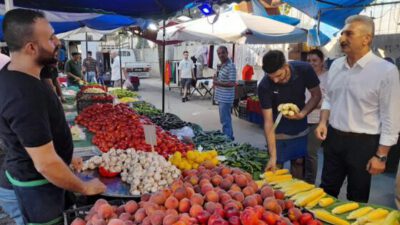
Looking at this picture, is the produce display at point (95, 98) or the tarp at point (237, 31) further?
the tarp at point (237, 31)

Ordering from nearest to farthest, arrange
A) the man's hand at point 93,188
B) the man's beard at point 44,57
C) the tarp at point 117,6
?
1. the man's beard at point 44,57
2. the man's hand at point 93,188
3. the tarp at point 117,6

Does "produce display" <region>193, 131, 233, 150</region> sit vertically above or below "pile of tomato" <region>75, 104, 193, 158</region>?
below

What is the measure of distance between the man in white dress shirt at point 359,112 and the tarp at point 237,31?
447 cm

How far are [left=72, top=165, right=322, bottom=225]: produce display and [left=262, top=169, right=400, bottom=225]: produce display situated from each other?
48cm

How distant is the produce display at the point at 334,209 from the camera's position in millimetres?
2217

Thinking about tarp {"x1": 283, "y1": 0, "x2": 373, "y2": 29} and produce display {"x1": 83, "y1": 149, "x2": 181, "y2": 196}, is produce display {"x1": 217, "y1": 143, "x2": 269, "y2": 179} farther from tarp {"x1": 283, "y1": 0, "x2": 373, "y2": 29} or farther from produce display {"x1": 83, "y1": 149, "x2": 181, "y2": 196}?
tarp {"x1": 283, "y1": 0, "x2": 373, "y2": 29}

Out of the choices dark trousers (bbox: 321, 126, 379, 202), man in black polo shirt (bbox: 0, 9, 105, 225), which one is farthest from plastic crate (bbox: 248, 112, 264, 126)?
man in black polo shirt (bbox: 0, 9, 105, 225)

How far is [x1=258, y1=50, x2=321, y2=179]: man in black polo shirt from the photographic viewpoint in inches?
138

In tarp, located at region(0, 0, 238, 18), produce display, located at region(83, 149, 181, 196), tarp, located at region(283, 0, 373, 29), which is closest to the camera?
produce display, located at region(83, 149, 181, 196)

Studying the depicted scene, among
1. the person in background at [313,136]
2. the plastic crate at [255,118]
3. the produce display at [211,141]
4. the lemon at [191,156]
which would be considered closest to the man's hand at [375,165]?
the lemon at [191,156]

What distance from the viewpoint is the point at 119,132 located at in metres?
4.01

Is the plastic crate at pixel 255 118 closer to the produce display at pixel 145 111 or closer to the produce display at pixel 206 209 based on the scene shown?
the produce display at pixel 145 111

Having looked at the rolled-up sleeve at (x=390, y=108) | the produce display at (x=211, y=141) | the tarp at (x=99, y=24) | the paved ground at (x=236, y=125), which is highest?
the tarp at (x=99, y=24)

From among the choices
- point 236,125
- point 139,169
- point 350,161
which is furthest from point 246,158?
point 236,125
